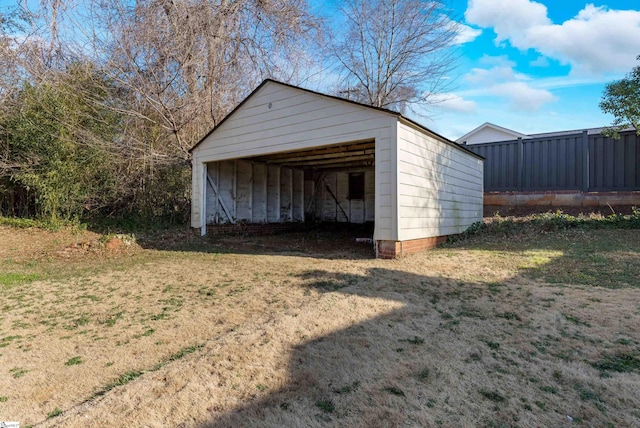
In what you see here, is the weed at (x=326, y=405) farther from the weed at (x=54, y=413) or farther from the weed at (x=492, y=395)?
the weed at (x=54, y=413)

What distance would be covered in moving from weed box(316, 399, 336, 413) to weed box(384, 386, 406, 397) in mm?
347

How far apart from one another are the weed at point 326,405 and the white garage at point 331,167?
167 inches

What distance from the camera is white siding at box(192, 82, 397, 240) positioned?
6043mm

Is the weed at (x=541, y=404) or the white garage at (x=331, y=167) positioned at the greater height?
the white garage at (x=331, y=167)

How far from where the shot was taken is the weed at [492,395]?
6.32ft

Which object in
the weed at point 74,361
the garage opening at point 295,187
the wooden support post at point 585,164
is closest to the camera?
the weed at point 74,361

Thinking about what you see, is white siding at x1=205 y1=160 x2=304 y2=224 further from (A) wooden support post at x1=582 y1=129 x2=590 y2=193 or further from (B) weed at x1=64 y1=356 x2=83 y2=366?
(A) wooden support post at x1=582 y1=129 x2=590 y2=193

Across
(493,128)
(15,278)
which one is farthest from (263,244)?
(493,128)

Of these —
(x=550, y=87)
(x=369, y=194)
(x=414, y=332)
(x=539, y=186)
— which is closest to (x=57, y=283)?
(x=414, y=332)

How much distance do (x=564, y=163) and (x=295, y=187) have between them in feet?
27.8

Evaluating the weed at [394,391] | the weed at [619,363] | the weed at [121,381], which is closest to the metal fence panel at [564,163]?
the weed at [619,363]

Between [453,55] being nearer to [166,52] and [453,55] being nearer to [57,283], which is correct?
[166,52]

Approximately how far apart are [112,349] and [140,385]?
2.69 feet

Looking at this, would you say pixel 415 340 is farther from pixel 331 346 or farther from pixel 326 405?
pixel 326 405
